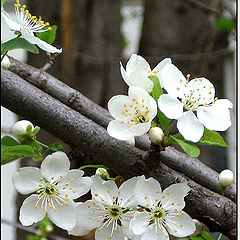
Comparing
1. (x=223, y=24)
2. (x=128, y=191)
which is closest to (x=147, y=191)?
(x=128, y=191)

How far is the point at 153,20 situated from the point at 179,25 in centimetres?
6

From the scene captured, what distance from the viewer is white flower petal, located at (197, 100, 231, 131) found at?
30 cm

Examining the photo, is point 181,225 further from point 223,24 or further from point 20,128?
point 223,24

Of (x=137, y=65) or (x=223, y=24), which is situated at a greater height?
(x=223, y=24)

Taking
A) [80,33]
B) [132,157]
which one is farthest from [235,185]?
[80,33]

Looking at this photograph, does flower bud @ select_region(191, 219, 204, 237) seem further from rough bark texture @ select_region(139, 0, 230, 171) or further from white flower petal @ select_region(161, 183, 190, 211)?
rough bark texture @ select_region(139, 0, 230, 171)

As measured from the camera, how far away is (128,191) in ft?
1.00

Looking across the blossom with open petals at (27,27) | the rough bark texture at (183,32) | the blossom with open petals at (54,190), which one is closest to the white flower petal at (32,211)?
the blossom with open petals at (54,190)

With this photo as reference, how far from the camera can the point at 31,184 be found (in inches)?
11.6

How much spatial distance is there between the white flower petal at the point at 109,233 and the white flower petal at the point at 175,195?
4 centimetres

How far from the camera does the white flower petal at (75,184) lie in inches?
11.8

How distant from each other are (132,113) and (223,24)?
2.34 feet

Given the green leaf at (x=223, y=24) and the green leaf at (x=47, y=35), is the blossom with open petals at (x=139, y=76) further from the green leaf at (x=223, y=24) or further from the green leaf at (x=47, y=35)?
the green leaf at (x=223, y=24)

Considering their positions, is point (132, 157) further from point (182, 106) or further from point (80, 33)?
point (80, 33)
